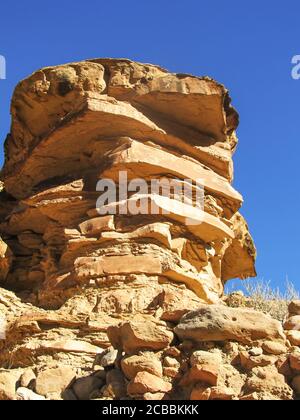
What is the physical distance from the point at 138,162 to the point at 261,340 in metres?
4.79

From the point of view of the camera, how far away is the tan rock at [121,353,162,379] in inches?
246

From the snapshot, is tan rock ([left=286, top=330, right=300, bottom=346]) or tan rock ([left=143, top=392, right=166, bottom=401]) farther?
tan rock ([left=286, top=330, right=300, bottom=346])

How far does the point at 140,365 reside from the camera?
20.5 ft

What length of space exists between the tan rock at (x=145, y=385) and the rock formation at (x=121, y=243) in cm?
1

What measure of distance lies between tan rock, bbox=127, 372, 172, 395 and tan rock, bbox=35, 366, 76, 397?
3.33 ft

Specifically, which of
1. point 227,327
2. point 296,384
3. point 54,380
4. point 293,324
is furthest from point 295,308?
point 54,380

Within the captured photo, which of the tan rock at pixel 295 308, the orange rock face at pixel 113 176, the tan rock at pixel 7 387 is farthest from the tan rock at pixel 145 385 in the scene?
the orange rock face at pixel 113 176

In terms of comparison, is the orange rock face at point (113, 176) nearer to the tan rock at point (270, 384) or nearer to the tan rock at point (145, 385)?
the tan rock at point (145, 385)

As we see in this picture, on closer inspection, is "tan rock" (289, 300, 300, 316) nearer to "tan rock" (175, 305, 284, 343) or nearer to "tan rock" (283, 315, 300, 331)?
"tan rock" (283, 315, 300, 331)

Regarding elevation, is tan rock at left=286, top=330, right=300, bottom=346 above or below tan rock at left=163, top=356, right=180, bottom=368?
above

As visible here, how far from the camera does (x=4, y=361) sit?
29.7 feet

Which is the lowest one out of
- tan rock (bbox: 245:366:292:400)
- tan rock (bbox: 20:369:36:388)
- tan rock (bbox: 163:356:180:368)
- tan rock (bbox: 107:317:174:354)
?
tan rock (bbox: 245:366:292:400)

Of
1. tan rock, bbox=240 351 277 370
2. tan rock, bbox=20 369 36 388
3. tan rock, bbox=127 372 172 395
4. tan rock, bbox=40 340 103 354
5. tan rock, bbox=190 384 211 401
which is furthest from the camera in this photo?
tan rock, bbox=40 340 103 354

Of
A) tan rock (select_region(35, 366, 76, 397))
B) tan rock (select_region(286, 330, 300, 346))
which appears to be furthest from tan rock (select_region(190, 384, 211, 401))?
tan rock (select_region(35, 366, 76, 397))
